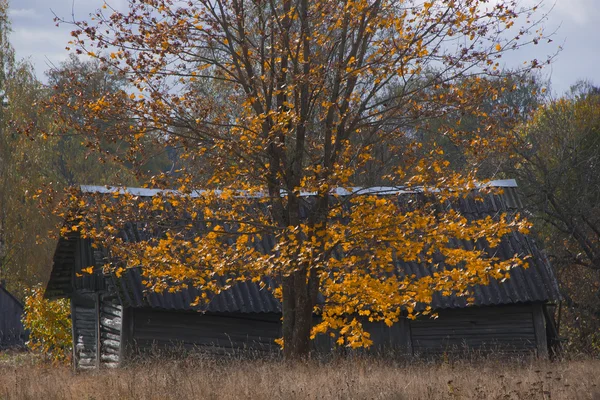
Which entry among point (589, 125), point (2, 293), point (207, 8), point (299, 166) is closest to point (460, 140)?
point (299, 166)

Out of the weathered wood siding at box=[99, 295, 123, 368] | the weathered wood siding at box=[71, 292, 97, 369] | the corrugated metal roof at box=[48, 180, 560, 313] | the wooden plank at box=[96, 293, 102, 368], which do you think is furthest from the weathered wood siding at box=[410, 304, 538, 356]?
the weathered wood siding at box=[71, 292, 97, 369]

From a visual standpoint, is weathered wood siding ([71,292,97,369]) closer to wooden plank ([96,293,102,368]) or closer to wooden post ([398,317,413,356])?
wooden plank ([96,293,102,368])

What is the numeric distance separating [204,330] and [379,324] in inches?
138

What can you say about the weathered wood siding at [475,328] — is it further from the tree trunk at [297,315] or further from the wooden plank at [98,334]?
the wooden plank at [98,334]

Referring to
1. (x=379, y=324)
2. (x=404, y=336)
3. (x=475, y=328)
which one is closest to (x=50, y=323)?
(x=379, y=324)

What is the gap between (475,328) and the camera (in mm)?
16109

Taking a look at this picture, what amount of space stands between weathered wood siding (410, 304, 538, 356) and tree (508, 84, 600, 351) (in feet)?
8.24

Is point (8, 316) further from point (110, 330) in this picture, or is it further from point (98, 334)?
point (110, 330)

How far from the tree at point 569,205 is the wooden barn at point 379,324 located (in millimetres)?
1838

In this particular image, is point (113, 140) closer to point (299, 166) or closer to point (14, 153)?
point (299, 166)

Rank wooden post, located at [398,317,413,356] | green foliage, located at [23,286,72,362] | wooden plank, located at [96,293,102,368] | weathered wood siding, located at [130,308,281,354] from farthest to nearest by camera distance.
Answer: green foliage, located at [23,286,72,362] < wooden plank, located at [96,293,102,368] < wooden post, located at [398,317,413,356] < weathered wood siding, located at [130,308,281,354]

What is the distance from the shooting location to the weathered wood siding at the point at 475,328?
16.0 metres

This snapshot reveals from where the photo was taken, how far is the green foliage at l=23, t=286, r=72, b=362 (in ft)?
68.0

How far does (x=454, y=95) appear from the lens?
1051cm
